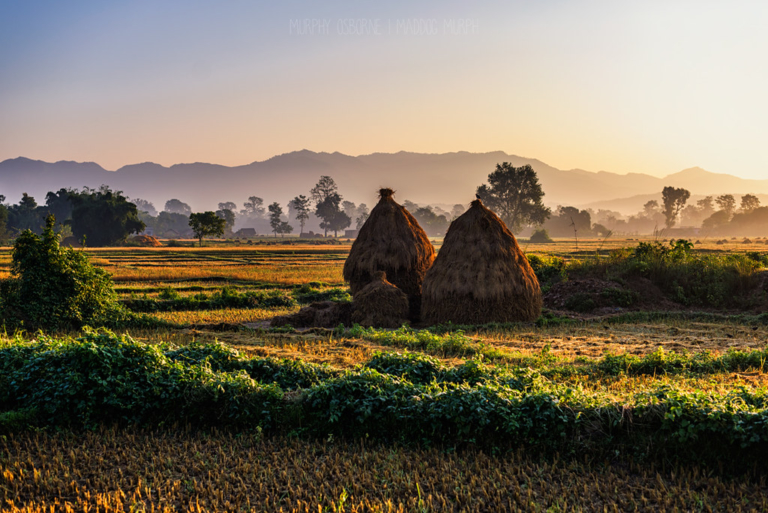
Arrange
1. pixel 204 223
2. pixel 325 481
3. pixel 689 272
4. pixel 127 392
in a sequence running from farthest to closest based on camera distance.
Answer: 1. pixel 204 223
2. pixel 689 272
3. pixel 127 392
4. pixel 325 481

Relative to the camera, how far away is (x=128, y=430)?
20.9 feet

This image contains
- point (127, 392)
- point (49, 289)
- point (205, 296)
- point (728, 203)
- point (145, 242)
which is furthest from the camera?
point (728, 203)

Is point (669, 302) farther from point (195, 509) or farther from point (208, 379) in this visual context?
point (195, 509)

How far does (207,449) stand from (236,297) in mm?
13614

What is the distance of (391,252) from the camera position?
15836 millimetres

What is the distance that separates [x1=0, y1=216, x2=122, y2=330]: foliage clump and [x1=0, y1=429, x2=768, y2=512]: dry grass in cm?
785

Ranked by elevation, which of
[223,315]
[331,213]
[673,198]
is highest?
[673,198]

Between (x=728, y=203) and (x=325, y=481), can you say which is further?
(x=728, y=203)

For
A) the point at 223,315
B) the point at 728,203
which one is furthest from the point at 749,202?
the point at 223,315

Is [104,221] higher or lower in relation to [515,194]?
lower

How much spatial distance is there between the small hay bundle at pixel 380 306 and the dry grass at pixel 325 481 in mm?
8275

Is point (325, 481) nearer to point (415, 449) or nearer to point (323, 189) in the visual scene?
point (415, 449)

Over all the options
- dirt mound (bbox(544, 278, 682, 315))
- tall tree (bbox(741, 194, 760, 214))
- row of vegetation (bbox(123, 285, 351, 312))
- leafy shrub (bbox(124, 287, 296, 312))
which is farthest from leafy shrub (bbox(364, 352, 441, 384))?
tall tree (bbox(741, 194, 760, 214))

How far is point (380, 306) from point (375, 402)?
8245 mm
